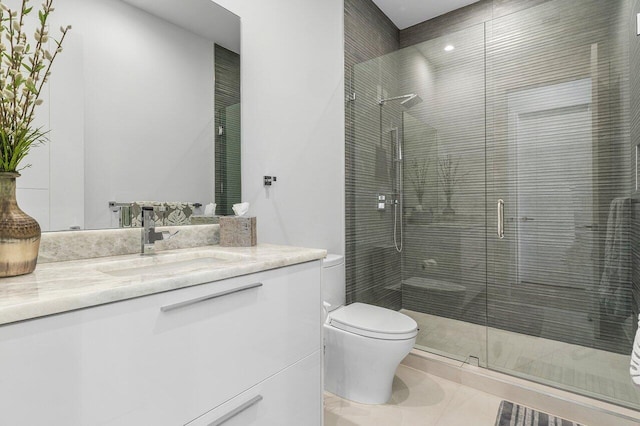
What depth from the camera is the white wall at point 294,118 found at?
182cm

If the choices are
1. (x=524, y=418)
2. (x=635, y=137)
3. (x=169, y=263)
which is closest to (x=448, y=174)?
(x=635, y=137)

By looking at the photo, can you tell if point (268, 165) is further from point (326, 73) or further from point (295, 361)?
point (295, 361)

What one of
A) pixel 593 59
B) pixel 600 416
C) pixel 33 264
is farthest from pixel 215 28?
pixel 600 416

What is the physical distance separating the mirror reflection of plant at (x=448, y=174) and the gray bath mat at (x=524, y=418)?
1332 millimetres

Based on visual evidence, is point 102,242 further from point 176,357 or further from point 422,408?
point 422,408

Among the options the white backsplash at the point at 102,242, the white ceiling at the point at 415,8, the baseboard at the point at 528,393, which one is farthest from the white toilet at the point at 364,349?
the white ceiling at the point at 415,8

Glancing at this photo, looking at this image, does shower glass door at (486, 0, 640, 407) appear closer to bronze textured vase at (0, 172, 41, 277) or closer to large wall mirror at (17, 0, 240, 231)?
large wall mirror at (17, 0, 240, 231)

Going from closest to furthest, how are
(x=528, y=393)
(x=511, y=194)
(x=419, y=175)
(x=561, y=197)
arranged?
(x=528, y=393)
(x=561, y=197)
(x=511, y=194)
(x=419, y=175)

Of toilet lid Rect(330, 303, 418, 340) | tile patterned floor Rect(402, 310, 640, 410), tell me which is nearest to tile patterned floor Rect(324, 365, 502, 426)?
tile patterned floor Rect(402, 310, 640, 410)

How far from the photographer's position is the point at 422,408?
179 centimetres

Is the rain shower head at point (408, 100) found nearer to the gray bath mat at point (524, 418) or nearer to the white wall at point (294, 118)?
the white wall at point (294, 118)

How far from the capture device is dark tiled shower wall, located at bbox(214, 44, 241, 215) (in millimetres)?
1648

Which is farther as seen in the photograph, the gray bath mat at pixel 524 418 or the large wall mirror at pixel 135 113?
the gray bath mat at pixel 524 418

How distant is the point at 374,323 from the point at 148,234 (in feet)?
3.99
